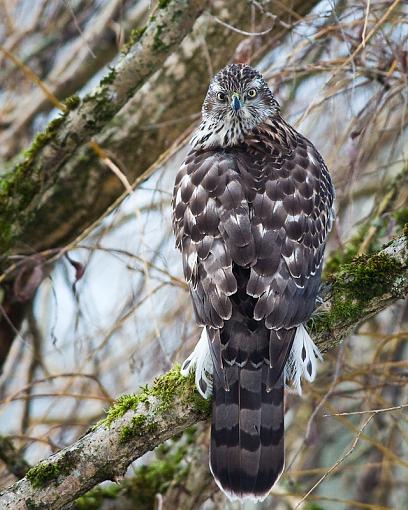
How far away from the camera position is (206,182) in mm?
3562

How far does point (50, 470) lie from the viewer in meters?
2.99

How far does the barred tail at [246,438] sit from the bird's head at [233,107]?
1.21m

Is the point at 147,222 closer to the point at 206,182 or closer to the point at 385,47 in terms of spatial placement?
the point at 206,182

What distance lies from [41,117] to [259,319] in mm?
3017

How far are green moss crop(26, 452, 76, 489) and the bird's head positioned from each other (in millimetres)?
1535

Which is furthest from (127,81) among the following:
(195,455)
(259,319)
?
(195,455)

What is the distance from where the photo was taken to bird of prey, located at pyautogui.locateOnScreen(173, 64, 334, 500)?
314cm

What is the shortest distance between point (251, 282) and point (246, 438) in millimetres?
547

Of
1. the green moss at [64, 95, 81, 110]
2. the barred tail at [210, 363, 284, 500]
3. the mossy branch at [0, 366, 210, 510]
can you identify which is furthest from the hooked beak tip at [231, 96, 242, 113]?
the mossy branch at [0, 366, 210, 510]

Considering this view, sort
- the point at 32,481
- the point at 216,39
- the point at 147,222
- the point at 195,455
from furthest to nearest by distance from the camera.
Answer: the point at 216,39, the point at 195,455, the point at 147,222, the point at 32,481

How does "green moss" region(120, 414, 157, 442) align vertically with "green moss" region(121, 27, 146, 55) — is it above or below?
below

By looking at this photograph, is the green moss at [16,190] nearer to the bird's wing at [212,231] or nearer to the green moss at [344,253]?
the bird's wing at [212,231]

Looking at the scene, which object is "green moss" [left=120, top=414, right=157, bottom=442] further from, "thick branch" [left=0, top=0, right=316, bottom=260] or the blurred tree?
"thick branch" [left=0, top=0, right=316, bottom=260]

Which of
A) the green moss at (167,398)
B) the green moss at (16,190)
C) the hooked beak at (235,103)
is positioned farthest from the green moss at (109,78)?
the green moss at (167,398)
